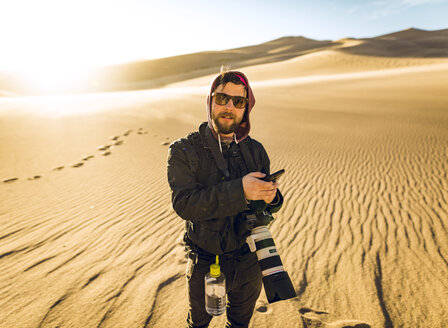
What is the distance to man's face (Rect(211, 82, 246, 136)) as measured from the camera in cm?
160

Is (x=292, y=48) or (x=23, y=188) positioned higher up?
(x=292, y=48)

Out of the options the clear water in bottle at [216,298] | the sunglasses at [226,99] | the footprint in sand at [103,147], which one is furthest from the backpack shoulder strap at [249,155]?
the footprint in sand at [103,147]

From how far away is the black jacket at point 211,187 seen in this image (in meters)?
1.41

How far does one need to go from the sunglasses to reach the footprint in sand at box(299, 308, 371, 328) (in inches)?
95.3

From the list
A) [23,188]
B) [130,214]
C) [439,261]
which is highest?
[23,188]

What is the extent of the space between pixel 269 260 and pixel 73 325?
236 cm

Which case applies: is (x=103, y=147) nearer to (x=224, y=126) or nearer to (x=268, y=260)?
(x=224, y=126)

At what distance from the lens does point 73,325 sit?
2.52 meters

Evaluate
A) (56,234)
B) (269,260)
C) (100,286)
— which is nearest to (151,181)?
(56,234)

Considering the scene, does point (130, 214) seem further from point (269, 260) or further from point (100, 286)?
point (269, 260)

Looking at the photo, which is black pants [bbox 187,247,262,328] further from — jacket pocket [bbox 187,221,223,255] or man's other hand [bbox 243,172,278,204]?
man's other hand [bbox 243,172,278,204]

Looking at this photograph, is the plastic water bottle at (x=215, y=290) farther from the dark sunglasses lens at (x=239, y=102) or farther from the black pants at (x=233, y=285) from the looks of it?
the dark sunglasses lens at (x=239, y=102)

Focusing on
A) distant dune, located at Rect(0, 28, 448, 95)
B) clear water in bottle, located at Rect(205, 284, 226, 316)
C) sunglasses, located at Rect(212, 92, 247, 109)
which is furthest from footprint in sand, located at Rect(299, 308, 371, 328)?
distant dune, located at Rect(0, 28, 448, 95)

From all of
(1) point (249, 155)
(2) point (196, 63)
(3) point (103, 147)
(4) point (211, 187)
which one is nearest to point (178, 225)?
(1) point (249, 155)
